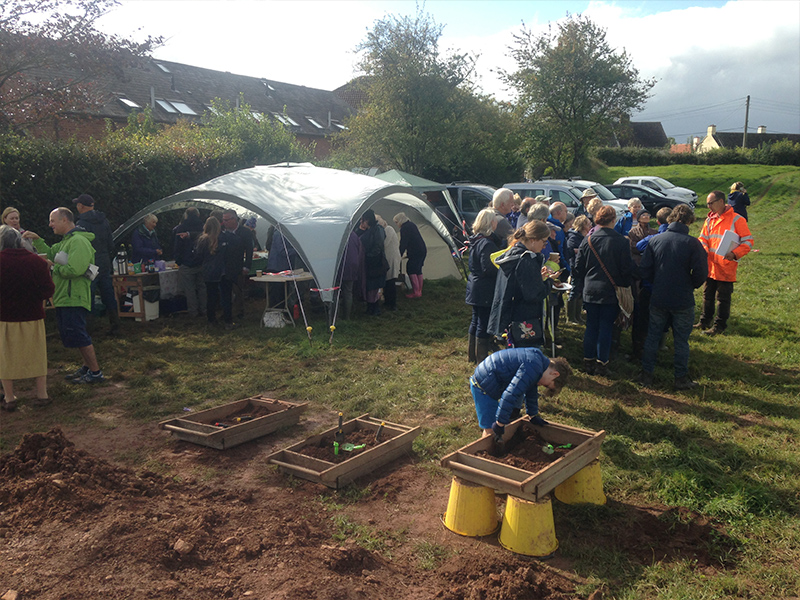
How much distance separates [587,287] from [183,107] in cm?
2778

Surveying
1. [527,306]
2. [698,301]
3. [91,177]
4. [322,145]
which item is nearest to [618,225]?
[698,301]

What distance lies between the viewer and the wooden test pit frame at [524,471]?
11.4 ft

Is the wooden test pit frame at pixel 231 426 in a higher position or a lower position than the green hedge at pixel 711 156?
lower

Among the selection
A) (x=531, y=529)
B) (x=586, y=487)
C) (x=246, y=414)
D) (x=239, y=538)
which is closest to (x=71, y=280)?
(x=246, y=414)

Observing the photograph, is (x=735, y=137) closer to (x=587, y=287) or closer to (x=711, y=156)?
(x=711, y=156)

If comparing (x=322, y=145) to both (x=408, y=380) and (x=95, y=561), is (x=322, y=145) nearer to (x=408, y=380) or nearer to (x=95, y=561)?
(x=408, y=380)

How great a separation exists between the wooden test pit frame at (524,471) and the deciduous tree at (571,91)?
26301 mm

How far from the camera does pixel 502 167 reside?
25.9 meters

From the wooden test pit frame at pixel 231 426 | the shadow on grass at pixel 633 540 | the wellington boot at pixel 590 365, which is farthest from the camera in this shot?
the wellington boot at pixel 590 365

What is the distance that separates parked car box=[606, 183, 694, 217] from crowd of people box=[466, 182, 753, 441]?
14727mm

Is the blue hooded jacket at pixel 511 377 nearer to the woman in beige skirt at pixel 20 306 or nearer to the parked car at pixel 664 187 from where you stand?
the woman in beige skirt at pixel 20 306

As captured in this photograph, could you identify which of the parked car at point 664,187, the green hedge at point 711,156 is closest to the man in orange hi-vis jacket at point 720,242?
the parked car at point 664,187

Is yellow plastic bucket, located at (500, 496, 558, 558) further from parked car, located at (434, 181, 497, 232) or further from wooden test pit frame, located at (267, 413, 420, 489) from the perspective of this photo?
parked car, located at (434, 181, 497, 232)

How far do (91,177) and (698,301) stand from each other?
10850 millimetres
